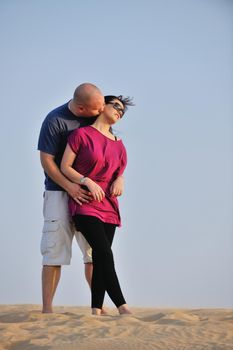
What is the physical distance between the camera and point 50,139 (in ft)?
17.5

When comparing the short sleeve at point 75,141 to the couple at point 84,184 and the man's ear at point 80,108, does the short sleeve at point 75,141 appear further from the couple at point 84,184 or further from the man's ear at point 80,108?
the man's ear at point 80,108

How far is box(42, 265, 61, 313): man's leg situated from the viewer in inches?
209

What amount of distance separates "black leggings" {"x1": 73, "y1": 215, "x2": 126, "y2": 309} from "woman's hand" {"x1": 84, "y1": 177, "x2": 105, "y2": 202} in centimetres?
18

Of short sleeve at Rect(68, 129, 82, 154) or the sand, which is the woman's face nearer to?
short sleeve at Rect(68, 129, 82, 154)

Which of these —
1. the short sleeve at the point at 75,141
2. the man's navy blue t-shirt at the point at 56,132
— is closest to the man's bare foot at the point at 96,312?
the man's navy blue t-shirt at the point at 56,132

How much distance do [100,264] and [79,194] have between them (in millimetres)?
632

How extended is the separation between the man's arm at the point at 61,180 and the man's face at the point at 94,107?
0.53 m

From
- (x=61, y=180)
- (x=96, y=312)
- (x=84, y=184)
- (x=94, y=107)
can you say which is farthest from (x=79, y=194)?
(x=96, y=312)

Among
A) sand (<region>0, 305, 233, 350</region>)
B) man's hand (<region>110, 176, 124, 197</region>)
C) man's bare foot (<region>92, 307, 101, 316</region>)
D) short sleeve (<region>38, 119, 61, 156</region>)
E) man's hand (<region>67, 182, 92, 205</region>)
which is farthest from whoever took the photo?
short sleeve (<region>38, 119, 61, 156</region>)

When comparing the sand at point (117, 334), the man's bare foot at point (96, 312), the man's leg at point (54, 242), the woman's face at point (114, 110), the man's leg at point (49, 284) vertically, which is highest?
the woman's face at point (114, 110)

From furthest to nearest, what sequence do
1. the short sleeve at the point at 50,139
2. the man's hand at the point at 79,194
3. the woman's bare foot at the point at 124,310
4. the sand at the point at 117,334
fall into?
the short sleeve at the point at 50,139 → the man's hand at the point at 79,194 → the woman's bare foot at the point at 124,310 → the sand at the point at 117,334

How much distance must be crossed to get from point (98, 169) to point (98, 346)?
212cm

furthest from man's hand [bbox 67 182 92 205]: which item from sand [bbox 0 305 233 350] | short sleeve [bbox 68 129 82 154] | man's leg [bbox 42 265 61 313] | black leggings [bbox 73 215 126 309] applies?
sand [bbox 0 305 233 350]

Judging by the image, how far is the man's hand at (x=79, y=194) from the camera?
200 inches
